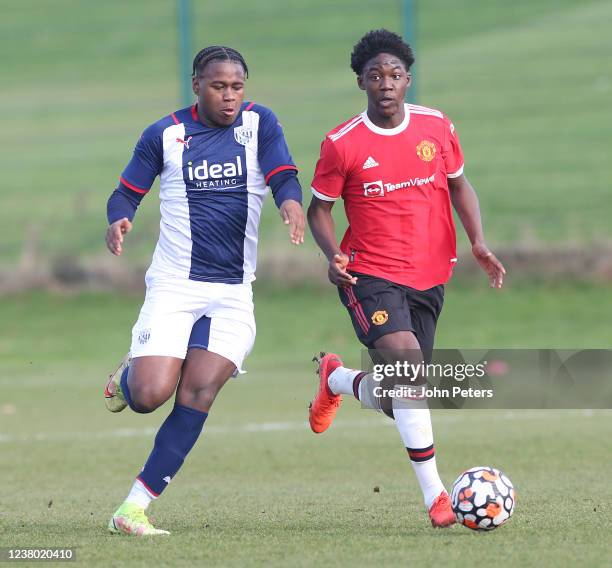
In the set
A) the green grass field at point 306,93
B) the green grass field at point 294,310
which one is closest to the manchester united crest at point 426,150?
the green grass field at point 294,310

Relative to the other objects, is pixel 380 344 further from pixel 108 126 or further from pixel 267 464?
pixel 108 126

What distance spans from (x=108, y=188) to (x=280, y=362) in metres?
8.83

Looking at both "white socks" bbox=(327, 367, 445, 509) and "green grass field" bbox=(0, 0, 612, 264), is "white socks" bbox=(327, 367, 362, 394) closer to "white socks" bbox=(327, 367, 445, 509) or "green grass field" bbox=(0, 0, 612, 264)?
"white socks" bbox=(327, 367, 445, 509)

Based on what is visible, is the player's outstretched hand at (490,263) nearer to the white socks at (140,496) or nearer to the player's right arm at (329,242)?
the player's right arm at (329,242)

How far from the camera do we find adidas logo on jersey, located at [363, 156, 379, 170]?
762 centimetres

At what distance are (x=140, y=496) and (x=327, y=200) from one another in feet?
6.33

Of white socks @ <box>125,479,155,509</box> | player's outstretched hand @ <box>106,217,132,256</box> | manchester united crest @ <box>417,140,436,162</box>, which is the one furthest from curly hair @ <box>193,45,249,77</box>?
white socks @ <box>125,479,155,509</box>

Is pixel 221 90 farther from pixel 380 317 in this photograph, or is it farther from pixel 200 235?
pixel 380 317

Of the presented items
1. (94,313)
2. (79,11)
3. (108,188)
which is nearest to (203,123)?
(94,313)

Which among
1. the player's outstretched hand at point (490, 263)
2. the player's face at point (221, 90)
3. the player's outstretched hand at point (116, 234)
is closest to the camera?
the player's outstretched hand at point (116, 234)

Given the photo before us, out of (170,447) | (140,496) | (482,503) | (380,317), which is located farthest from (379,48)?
(140,496)

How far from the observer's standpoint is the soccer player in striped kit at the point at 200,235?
7.21m

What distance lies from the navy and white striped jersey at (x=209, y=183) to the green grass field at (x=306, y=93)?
13.3 meters

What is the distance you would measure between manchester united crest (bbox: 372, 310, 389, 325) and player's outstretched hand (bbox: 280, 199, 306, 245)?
662mm
